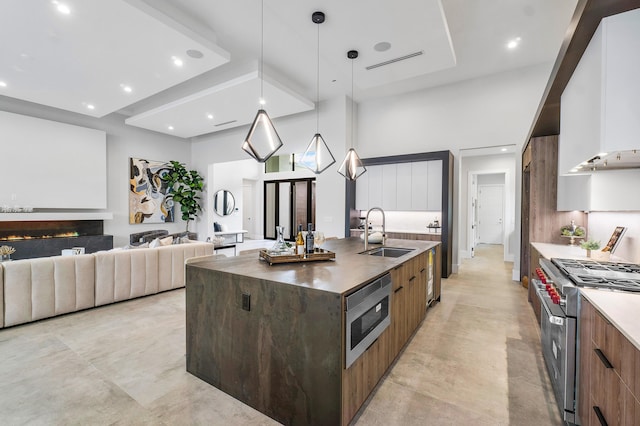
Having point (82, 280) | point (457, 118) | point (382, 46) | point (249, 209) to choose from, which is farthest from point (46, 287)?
point (249, 209)

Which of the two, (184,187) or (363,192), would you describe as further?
(184,187)

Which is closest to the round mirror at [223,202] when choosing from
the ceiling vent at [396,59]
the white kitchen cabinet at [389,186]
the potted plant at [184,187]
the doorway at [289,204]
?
the potted plant at [184,187]

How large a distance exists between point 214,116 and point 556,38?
20.5ft

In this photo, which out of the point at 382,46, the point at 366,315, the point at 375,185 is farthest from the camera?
the point at 375,185

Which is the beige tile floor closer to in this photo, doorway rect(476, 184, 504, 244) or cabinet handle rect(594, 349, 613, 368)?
cabinet handle rect(594, 349, 613, 368)

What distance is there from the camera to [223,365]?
2.00 metres

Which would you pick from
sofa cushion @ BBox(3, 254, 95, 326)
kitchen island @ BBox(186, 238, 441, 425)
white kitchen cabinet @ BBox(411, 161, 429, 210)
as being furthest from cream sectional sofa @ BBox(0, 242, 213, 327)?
→ white kitchen cabinet @ BBox(411, 161, 429, 210)

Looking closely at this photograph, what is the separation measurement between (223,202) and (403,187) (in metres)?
6.32

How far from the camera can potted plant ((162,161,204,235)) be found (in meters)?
8.28

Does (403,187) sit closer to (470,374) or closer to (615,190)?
(615,190)

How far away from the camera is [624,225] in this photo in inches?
101

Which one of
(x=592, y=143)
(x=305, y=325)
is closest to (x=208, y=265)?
(x=305, y=325)

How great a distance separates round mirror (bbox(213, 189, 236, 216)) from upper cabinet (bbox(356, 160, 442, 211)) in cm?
526

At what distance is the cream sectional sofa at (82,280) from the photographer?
10.3ft
